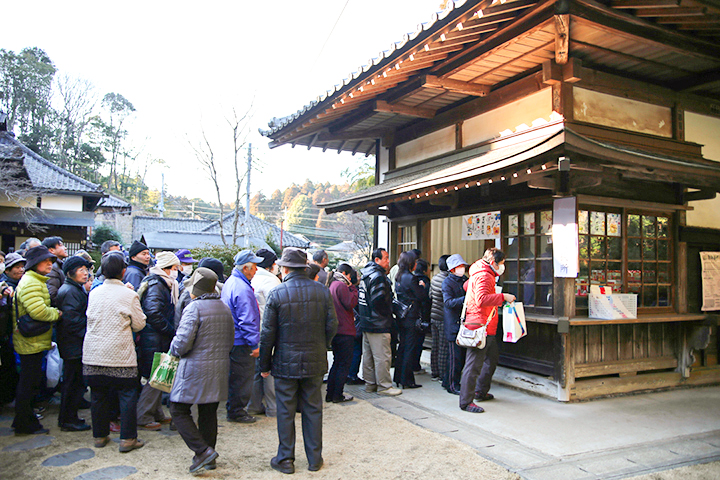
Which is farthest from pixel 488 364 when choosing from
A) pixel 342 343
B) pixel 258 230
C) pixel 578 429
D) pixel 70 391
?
pixel 258 230

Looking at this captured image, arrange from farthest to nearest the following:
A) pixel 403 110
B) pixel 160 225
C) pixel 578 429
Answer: pixel 160 225 < pixel 403 110 < pixel 578 429

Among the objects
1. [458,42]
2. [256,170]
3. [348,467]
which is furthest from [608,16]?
[256,170]

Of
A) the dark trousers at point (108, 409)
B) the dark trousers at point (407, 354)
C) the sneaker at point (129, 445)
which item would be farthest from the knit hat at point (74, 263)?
the dark trousers at point (407, 354)

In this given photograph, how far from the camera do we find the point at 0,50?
107 feet

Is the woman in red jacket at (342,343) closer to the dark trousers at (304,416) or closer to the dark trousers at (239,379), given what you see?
the dark trousers at (239,379)

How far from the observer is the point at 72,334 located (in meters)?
4.82

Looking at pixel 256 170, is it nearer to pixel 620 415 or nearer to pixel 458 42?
pixel 458 42

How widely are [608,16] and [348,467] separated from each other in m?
5.46

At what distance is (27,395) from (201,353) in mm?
2141

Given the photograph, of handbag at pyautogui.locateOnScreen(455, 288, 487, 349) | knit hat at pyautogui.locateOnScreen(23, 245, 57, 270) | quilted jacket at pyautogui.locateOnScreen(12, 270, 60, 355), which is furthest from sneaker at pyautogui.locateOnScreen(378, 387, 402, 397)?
knit hat at pyautogui.locateOnScreen(23, 245, 57, 270)

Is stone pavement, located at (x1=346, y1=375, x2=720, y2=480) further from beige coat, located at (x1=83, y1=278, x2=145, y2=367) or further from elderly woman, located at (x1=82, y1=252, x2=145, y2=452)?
beige coat, located at (x1=83, y1=278, x2=145, y2=367)

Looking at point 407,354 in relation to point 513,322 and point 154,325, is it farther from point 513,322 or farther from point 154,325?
point 154,325

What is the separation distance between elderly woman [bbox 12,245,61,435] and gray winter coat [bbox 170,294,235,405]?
1.68 metres

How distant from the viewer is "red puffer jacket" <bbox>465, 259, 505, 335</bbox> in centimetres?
584
